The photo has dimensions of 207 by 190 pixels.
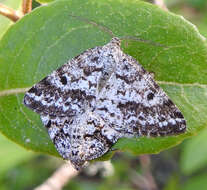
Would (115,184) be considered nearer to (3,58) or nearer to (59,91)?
(59,91)

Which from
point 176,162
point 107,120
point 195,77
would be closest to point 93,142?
point 107,120

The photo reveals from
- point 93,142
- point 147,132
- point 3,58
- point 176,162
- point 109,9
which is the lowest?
point 176,162

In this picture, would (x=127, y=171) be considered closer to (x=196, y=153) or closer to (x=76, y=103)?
(x=196, y=153)

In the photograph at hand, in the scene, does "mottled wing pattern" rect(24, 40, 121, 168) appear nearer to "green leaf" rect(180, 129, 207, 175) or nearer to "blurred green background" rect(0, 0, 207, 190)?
"green leaf" rect(180, 129, 207, 175)

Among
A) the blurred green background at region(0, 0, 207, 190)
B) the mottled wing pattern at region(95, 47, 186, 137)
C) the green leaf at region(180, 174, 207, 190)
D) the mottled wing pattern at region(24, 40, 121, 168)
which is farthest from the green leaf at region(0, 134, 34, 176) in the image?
the green leaf at region(180, 174, 207, 190)

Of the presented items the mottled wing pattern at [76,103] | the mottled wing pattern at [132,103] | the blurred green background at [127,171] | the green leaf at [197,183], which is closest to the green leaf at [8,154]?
Answer: the blurred green background at [127,171]

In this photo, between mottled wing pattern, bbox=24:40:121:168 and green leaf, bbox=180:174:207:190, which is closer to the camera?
mottled wing pattern, bbox=24:40:121:168

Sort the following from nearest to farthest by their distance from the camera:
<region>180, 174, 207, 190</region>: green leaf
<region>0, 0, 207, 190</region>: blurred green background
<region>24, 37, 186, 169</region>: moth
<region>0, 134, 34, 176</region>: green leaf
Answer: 1. <region>24, 37, 186, 169</region>: moth
2. <region>0, 134, 34, 176</region>: green leaf
3. <region>180, 174, 207, 190</region>: green leaf
4. <region>0, 0, 207, 190</region>: blurred green background
